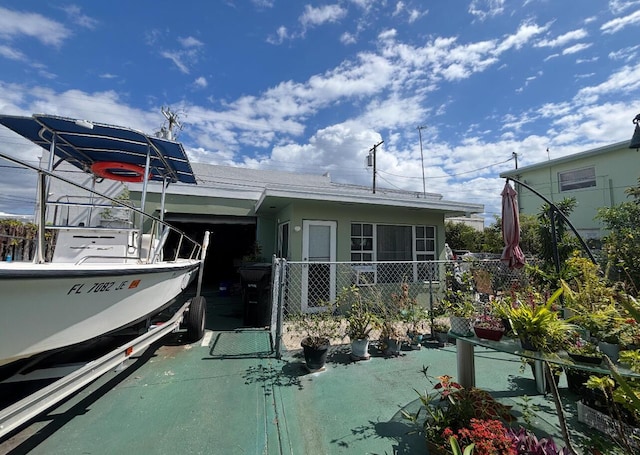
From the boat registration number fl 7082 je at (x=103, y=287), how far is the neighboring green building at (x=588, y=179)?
15.0 m

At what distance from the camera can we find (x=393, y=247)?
290 inches

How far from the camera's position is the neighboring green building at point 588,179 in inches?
439

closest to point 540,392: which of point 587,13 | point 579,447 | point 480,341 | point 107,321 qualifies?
point 579,447

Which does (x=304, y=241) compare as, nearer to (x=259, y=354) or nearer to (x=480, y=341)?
(x=259, y=354)

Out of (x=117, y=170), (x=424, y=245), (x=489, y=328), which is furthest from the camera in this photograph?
(x=424, y=245)

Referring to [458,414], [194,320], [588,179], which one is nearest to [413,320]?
[458,414]

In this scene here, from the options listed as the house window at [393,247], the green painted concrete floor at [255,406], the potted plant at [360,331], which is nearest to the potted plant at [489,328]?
the green painted concrete floor at [255,406]

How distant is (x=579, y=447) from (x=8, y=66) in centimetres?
1057

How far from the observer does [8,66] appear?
5.61 metres

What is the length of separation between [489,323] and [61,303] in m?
3.59

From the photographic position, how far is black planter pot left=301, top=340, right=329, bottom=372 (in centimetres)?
343

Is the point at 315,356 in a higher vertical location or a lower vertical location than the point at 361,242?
lower

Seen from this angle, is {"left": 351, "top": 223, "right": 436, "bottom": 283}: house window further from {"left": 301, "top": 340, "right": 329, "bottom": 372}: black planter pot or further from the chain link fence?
{"left": 301, "top": 340, "right": 329, "bottom": 372}: black planter pot

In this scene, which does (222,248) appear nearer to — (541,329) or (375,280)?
(375,280)
